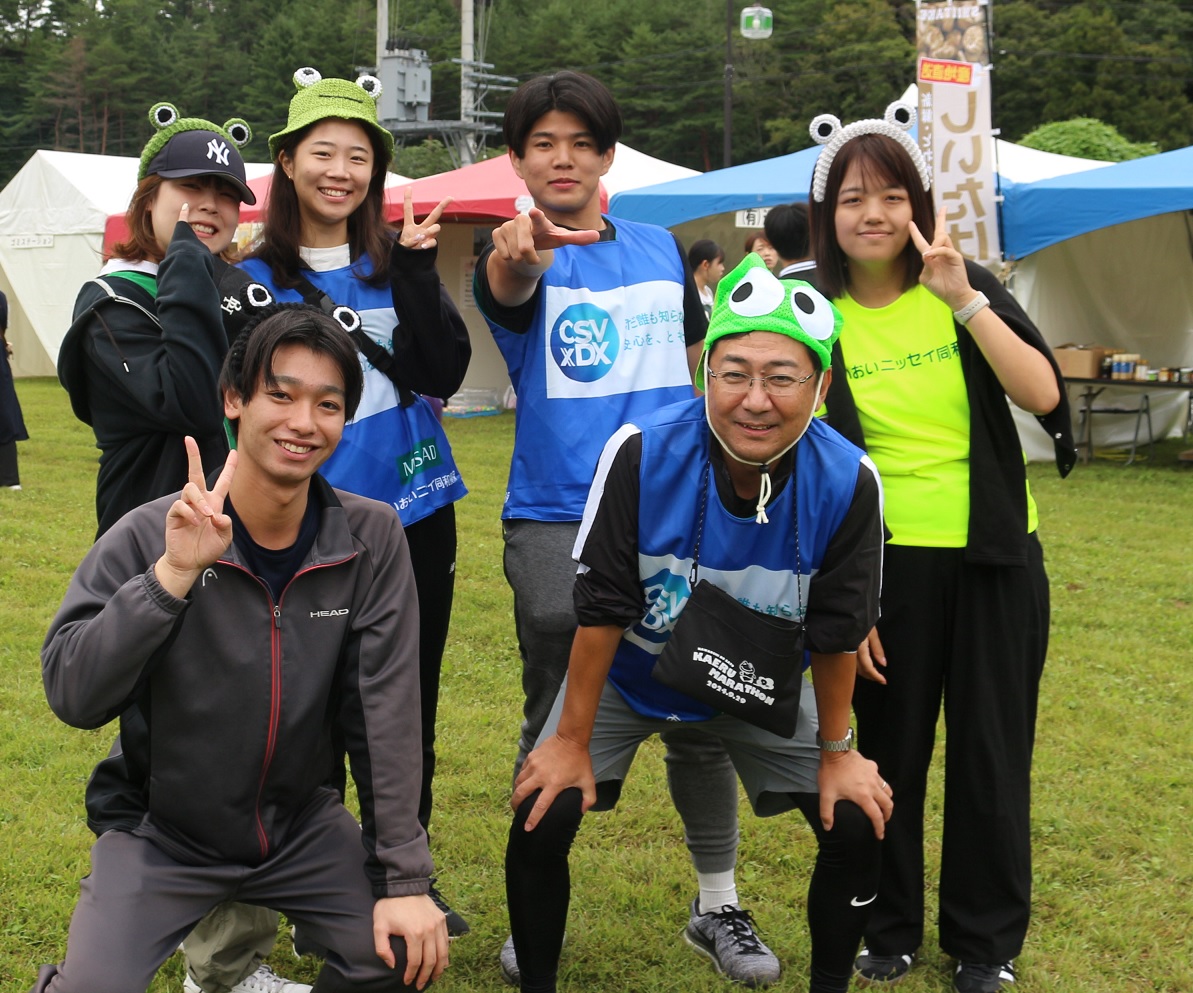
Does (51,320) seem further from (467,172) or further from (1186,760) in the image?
(1186,760)

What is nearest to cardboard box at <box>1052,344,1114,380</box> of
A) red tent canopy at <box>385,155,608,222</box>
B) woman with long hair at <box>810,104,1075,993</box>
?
red tent canopy at <box>385,155,608,222</box>

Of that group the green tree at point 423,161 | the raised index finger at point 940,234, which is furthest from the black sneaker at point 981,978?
the green tree at point 423,161

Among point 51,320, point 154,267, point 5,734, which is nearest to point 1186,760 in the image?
point 154,267

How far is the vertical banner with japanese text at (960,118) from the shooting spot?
4.51 m

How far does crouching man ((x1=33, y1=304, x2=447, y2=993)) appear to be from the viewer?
2217mm

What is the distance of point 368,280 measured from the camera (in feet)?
9.52

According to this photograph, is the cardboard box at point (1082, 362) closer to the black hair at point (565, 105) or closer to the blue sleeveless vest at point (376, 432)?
the black hair at point (565, 105)

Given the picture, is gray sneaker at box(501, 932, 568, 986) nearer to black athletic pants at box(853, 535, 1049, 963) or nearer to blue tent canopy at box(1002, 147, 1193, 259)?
black athletic pants at box(853, 535, 1049, 963)

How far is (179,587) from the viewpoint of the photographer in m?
2.06

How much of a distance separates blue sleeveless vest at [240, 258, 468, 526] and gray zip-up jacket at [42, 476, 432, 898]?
1.20 ft

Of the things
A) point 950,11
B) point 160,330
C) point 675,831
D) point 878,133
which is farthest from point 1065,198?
point 160,330

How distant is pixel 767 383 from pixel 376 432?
1.01 meters

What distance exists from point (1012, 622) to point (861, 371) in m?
0.70

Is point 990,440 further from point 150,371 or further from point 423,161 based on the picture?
point 423,161
